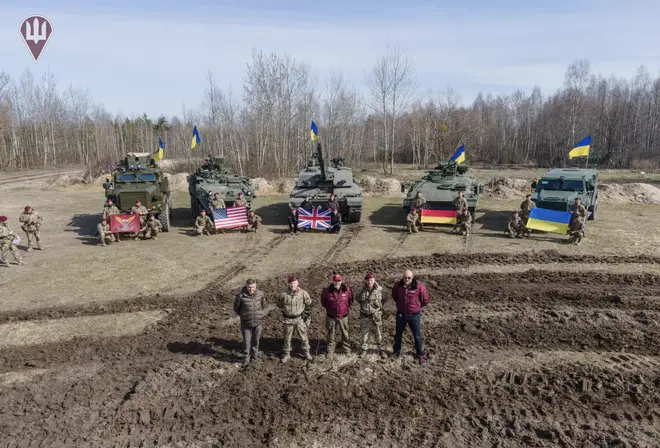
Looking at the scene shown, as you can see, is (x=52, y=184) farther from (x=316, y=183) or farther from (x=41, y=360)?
(x=41, y=360)

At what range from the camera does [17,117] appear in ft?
169

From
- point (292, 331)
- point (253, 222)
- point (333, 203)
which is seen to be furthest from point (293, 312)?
point (253, 222)

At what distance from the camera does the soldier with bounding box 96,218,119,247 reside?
1567cm

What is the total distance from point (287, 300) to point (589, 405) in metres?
4.51

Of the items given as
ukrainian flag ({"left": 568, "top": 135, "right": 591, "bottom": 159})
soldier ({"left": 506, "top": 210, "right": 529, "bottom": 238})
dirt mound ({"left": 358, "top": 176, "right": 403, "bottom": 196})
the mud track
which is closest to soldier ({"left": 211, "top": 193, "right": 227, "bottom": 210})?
the mud track

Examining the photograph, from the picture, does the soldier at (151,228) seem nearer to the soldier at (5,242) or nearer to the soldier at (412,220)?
the soldier at (5,242)

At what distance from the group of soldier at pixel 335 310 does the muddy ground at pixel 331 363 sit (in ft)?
1.01

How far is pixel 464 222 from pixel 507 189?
10495mm

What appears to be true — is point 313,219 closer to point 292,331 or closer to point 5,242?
point 5,242

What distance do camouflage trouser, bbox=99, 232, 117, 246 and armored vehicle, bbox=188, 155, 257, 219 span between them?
3.43m

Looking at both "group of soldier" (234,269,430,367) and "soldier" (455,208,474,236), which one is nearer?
"group of soldier" (234,269,430,367)

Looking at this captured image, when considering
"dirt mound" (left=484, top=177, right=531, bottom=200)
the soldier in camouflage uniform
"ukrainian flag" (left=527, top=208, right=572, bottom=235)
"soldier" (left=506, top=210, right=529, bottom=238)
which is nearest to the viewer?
"ukrainian flag" (left=527, top=208, right=572, bottom=235)

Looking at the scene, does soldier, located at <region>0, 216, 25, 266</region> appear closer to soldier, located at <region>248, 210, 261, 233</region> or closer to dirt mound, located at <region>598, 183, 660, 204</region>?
soldier, located at <region>248, 210, 261, 233</region>

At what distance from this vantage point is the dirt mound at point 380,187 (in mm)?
28203
